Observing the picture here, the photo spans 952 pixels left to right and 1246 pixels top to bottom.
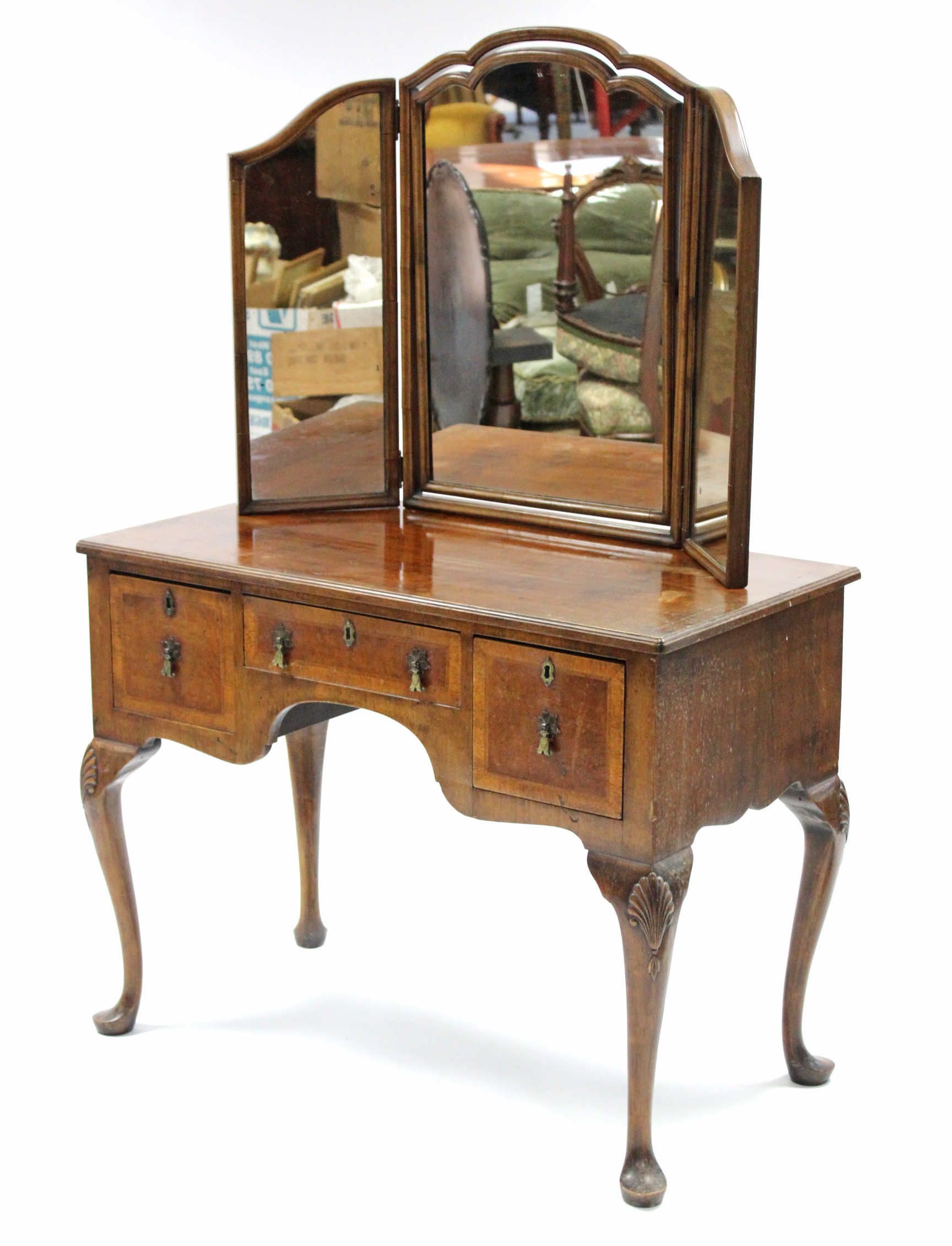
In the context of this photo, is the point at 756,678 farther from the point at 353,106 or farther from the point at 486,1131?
the point at 353,106

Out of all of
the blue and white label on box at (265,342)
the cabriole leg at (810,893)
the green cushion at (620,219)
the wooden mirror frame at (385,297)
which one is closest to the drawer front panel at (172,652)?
the wooden mirror frame at (385,297)

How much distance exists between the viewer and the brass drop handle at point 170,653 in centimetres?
397

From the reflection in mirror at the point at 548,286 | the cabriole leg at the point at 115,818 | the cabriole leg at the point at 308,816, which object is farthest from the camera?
the cabriole leg at the point at 308,816

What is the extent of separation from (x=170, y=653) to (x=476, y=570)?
0.63 metres

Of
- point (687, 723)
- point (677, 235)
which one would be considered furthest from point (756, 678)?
point (677, 235)

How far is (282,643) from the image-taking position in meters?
3.81

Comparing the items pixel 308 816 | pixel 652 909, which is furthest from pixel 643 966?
pixel 308 816

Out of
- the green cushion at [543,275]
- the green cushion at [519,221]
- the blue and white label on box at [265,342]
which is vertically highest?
the green cushion at [519,221]

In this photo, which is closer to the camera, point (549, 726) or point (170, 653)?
point (549, 726)

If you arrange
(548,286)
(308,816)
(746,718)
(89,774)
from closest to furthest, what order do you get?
(746,718), (548,286), (89,774), (308,816)

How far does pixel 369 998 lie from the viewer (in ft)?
14.6

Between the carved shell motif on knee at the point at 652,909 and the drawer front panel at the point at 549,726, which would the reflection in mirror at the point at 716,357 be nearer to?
the drawer front panel at the point at 549,726

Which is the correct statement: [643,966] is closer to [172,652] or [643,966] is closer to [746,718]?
[746,718]

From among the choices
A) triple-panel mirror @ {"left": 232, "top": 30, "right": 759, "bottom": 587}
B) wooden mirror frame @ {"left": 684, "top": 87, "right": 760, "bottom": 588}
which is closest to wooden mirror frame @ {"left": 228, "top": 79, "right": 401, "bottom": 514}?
triple-panel mirror @ {"left": 232, "top": 30, "right": 759, "bottom": 587}
